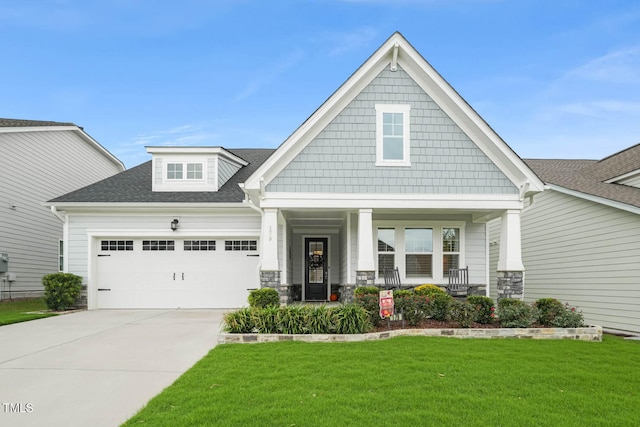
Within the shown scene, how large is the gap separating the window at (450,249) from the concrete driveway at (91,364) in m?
6.70

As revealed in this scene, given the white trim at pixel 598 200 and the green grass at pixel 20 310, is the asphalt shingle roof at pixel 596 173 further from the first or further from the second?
the green grass at pixel 20 310

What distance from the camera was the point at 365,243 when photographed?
11.5m

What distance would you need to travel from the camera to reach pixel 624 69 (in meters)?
17.0

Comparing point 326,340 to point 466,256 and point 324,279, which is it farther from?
point 324,279

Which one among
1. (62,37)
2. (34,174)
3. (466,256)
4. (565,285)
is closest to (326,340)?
(466,256)

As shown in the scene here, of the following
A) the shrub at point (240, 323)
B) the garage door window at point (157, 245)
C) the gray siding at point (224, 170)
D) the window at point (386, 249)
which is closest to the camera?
the shrub at point (240, 323)

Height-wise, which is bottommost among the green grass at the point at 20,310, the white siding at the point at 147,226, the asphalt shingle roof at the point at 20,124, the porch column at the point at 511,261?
the green grass at the point at 20,310

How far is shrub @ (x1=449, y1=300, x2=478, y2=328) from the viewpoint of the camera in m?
9.66

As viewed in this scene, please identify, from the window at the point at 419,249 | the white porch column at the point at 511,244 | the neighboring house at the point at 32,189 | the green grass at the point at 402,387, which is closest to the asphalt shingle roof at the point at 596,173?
the white porch column at the point at 511,244

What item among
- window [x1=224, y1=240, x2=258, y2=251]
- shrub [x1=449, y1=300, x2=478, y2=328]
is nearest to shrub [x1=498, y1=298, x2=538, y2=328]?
shrub [x1=449, y1=300, x2=478, y2=328]

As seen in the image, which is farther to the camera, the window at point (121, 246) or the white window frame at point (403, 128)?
the window at point (121, 246)

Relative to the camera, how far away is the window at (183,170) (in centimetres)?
1581

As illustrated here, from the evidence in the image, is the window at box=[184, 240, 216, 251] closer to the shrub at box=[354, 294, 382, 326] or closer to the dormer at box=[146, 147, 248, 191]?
the dormer at box=[146, 147, 248, 191]

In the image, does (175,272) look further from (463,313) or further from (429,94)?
(429,94)
